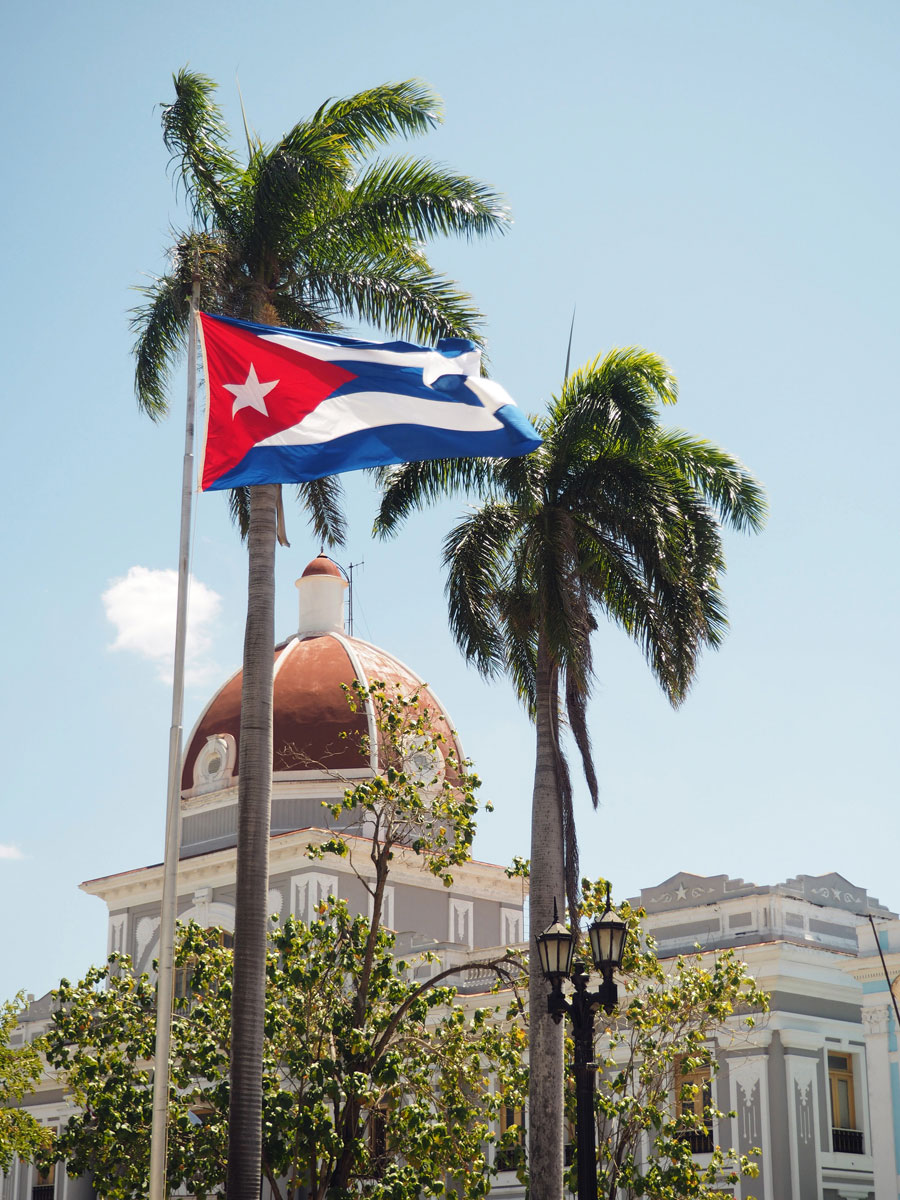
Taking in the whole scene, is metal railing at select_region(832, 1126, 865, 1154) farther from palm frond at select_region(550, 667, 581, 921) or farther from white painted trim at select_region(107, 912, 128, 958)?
white painted trim at select_region(107, 912, 128, 958)

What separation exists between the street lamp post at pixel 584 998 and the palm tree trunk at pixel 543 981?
9.08ft

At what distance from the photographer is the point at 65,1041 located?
1008 inches

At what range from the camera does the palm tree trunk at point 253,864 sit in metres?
16.2

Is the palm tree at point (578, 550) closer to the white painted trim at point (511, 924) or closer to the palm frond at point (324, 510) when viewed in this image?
the palm frond at point (324, 510)

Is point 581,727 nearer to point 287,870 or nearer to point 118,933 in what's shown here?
point 287,870

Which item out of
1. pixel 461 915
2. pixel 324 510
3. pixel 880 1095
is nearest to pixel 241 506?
pixel 324 510

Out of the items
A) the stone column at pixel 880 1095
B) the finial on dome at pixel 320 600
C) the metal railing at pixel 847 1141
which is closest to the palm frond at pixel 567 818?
the stone column at pixel 880 1095

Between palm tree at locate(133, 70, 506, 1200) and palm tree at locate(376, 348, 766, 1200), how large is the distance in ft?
8.08

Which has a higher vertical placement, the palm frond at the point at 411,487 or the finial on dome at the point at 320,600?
the finial on dome at the point at 320,600

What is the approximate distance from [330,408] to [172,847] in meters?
4.65

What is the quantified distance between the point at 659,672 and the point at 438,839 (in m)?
4.04

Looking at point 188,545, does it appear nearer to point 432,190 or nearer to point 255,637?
point 255,637

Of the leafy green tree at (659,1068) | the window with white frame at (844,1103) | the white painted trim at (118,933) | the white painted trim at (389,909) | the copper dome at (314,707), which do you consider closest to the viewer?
the leafy green tree at (659,1068)

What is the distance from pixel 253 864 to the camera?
17.2 meters
